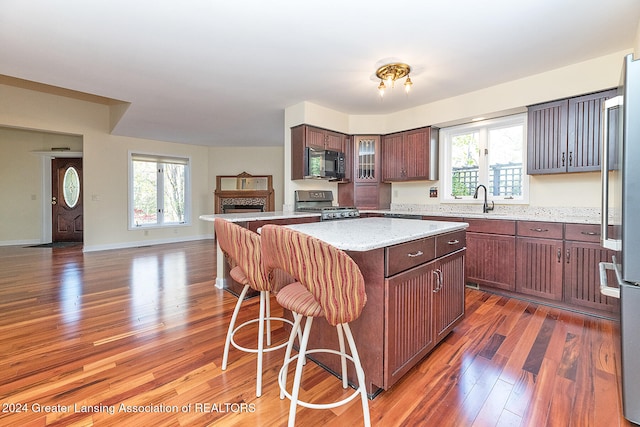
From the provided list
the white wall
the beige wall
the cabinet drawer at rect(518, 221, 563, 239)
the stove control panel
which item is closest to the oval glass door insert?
the white wall

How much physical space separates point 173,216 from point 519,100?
7.18 meters

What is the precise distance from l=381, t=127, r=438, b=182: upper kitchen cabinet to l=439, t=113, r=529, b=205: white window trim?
0.38 feet

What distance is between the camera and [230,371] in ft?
5.84

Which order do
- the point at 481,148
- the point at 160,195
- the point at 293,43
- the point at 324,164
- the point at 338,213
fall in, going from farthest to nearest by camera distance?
1. the point at 160,195
2. the point at 324,164
3. the point at 338,213
4. the point at 481,148
5. the point at 293,43

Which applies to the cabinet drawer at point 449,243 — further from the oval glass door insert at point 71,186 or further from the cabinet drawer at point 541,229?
the oval glass door insert at point 71,186

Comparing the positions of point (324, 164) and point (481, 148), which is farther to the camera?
point (324, 164)

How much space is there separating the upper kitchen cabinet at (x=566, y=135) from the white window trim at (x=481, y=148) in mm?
308

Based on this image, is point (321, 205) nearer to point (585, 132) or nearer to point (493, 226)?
point (493, 226)

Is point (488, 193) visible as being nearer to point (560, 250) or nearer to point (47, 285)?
point (560, 250)

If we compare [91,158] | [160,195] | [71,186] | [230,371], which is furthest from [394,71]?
[71,186]

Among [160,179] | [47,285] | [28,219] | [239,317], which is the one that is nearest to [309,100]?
[239,317]

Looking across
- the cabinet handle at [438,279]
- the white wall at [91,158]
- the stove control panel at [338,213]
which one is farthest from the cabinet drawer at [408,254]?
the white wall at [91,158]

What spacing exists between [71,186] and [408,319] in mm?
8257

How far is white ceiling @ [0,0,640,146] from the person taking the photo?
6.83 ft
